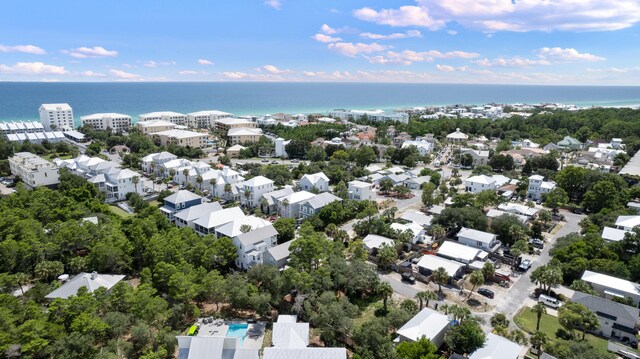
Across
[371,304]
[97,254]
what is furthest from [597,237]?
[97,254]

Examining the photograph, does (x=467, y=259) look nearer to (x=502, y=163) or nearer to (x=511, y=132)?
(x=502, y=163)

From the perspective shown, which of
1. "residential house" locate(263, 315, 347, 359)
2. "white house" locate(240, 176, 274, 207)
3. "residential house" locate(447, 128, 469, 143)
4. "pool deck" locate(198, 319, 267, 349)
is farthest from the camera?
"residential house" locate(447, 128, 469, 143)

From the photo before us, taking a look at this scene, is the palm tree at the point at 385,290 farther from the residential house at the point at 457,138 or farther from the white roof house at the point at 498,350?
the residential house at the point at 457,138

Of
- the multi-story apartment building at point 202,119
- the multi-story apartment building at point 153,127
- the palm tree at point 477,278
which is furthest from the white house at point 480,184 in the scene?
the multi-story apartment building at point 202,119

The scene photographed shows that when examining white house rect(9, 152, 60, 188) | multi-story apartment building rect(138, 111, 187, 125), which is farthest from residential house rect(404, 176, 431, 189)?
multi-story apartment building rect(138, 111, 187, 125)

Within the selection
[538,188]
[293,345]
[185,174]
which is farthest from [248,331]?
[538,188]

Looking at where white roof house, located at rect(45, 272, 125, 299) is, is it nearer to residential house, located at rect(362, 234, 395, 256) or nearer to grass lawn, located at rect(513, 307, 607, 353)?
residential house, located at rect(362, 234, 395, 256)

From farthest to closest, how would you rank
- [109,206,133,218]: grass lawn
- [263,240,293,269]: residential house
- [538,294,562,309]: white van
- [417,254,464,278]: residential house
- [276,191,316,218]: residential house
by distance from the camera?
[109,206,133,218]: grass lawn → [276,191,316,218]: residential house → [417,254,464,278]: residential house → [263,240,293,269]: residential house → [538,294,562,309]: white van

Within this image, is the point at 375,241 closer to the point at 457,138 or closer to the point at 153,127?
the point at 457,138
